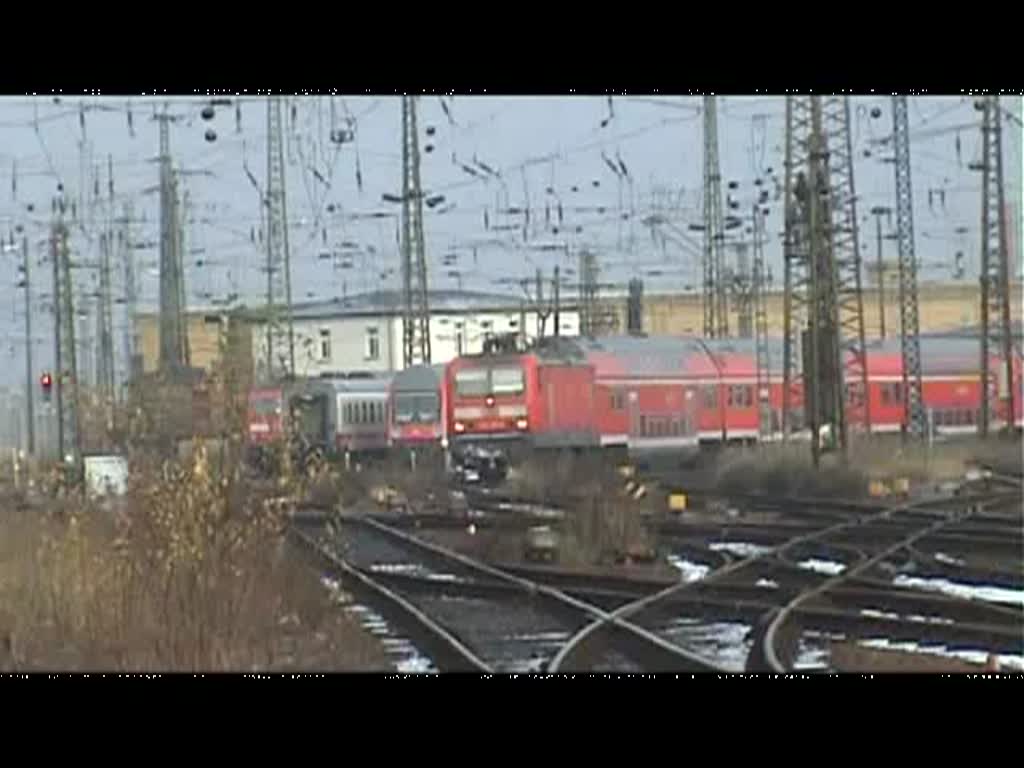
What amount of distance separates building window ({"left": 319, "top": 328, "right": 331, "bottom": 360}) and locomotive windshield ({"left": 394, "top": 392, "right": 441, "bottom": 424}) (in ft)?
1.51

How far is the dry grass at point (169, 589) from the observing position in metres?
8.79

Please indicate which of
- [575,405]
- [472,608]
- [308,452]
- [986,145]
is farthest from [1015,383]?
[308,452]

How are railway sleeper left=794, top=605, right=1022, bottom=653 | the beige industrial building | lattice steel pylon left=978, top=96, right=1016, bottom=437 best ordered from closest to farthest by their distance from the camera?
railway sleeper left=794, top=605, right=1022, bottom=653, lattice steel pylon left=978, top=96, right=1016, bottom=437, the beige industrial building

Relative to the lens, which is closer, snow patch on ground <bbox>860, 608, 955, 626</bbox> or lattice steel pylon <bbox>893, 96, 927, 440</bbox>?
snow patch on ground <bbox>860, 608, 955, 626</bbox>

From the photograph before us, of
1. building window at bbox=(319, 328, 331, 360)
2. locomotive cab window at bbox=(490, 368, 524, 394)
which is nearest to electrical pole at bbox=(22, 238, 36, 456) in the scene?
building window at bbox=(319, 328, 331, 360)

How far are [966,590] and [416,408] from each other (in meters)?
3.31

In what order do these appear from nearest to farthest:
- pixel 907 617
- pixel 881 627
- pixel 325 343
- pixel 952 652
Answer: pixel 952 652, pixel 881 627, pixel 907 617, pixel 325 343

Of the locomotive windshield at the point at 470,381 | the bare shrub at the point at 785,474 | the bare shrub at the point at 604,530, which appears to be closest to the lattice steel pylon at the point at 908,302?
the bare shrub at the point at 785,474

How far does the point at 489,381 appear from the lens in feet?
32.0

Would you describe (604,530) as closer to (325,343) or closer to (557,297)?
(557,297)

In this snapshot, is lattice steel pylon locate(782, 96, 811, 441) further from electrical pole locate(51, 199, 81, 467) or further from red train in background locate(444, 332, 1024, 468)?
electrical pole locate(51, 199, 81, 467)

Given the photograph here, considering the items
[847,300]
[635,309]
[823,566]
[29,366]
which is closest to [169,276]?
[29,366]

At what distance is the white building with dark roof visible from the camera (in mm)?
9664

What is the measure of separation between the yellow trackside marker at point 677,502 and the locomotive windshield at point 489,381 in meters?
1.08
